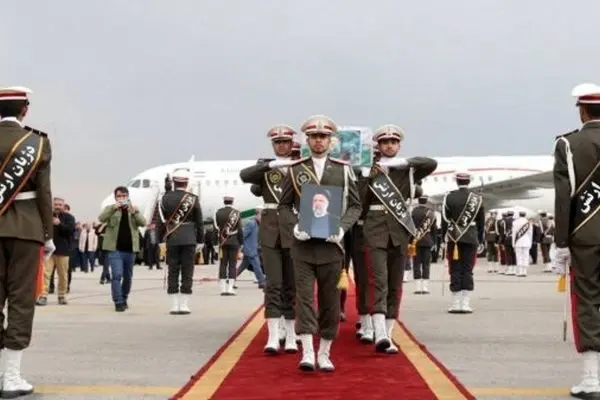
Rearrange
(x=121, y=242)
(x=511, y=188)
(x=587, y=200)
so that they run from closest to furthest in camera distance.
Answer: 1. (x=587, y=200)
2. (x=121, y=242)
3. (x=511, y=188)

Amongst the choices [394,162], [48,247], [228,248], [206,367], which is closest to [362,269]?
[394,162]

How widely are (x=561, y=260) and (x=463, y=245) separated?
6.35 m

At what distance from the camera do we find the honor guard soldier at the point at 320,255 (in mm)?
7059

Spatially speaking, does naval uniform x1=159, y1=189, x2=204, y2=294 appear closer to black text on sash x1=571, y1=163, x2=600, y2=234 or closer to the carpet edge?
the carpet edge

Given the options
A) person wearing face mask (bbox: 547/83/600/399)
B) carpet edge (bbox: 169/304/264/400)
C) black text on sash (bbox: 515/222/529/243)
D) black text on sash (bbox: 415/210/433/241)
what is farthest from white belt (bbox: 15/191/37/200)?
black text on sash (bbox: 515/222/529/243)

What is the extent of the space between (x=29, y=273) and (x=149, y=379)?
1.25 m

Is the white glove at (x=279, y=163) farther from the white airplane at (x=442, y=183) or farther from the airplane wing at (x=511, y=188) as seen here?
the white airplane at (x=442, y=183)

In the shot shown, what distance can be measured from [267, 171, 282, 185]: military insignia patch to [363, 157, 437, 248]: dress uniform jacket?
82 centimetres

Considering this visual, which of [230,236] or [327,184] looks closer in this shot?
[327,184]

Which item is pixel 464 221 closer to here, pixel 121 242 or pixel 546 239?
pixel 121 242

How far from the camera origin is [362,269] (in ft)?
28.8

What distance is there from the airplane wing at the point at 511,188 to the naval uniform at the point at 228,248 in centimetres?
2197

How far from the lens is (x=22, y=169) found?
6.21 meters

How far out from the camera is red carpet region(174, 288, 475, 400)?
20.2 feet
